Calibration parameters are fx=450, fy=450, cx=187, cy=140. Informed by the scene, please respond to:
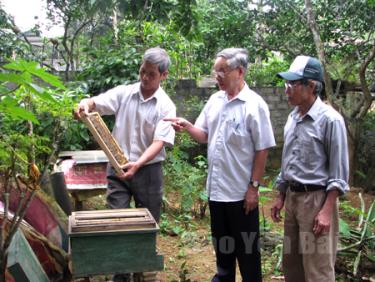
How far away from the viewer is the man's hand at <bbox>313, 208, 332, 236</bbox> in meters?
2.49

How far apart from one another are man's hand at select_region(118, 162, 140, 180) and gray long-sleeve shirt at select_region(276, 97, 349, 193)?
3.11 feet

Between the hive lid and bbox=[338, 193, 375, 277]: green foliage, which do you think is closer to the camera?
the hive lid

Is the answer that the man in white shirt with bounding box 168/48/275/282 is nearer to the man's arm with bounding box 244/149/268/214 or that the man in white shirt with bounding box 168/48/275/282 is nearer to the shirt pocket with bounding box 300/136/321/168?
the man's arm with bounding box 244/149/268/214

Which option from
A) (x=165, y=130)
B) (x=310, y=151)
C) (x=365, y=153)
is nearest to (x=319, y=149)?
(x=310, y=151)

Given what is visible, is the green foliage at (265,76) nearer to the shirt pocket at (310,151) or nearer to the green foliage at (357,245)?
the green foliage at (357,245)

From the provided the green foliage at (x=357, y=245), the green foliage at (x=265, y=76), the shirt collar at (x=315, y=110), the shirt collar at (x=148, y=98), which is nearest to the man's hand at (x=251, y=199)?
the shirt collar at (x=315, y=110)

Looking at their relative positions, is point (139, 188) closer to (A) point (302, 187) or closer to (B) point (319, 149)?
(A) point (302, 187)

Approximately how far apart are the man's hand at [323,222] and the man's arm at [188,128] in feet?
3.07

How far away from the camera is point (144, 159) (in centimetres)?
290

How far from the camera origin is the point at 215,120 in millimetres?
2918

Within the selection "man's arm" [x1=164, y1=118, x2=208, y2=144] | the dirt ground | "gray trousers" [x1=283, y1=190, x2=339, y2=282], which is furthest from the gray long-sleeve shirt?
the dirt ground

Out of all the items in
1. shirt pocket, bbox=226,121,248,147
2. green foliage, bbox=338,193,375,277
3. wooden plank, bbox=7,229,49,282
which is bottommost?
green foliage, bbox=338,193,375,277

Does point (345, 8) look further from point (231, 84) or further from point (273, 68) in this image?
point (231, 84)

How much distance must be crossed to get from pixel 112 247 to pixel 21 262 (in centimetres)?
50
